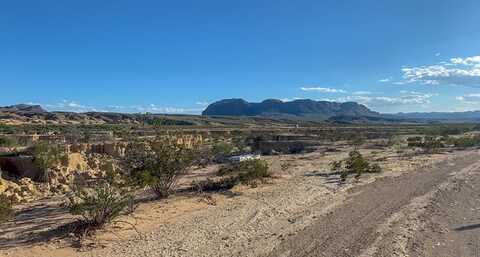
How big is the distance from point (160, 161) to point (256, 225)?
15.9 feet

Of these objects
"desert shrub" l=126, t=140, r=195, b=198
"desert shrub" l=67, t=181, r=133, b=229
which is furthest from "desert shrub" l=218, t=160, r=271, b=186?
"desert shrub" l=67, t=181, r=133, b=229

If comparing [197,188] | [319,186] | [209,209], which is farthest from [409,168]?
[209,209]

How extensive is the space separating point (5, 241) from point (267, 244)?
5.58 m

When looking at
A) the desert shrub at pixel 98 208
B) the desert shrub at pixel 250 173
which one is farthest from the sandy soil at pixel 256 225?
the desert shrub at pixel 250 173

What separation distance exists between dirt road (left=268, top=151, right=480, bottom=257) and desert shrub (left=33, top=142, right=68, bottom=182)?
1373 centimetres

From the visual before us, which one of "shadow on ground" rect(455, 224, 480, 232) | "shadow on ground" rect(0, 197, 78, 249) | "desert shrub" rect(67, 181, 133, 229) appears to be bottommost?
"shadow on ground" rect(0, 197, 78, 249)

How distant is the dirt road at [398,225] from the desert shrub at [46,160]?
1373 cm

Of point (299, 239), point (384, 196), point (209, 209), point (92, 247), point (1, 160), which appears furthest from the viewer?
point (1, 160)

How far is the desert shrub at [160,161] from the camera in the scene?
1666 centimetres

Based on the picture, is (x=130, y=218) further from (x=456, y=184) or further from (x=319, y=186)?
(x=456, y=184)

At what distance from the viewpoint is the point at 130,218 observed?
13266 millimetres

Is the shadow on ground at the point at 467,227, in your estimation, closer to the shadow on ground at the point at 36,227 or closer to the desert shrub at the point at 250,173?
the desert shrub at the point at 250,173

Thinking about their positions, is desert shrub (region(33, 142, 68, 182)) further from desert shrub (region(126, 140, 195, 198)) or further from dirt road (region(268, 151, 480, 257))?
dirt road (region(268, 151, 480, 257))

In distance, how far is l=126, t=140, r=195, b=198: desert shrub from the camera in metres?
16.7
